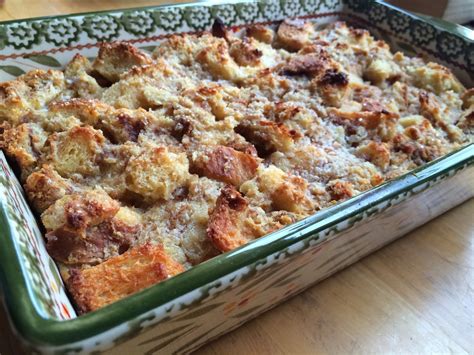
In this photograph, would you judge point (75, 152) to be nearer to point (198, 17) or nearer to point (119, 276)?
point (119, 276)

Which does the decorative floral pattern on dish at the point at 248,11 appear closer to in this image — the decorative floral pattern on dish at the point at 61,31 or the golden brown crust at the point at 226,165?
the decorative floral pattern on dish at the point at 61,31

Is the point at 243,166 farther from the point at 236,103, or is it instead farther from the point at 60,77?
the point at 60,77

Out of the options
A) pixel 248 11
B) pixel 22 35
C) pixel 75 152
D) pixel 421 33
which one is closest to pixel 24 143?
pixel 75 152

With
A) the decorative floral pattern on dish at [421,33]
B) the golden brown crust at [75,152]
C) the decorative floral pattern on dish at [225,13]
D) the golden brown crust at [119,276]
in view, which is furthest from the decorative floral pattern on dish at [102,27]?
the decorative floral pattern on dish at [421,33]

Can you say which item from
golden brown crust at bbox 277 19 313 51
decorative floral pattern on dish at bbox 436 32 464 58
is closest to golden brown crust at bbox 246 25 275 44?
golden brown crust at bbox 277 19 313 51

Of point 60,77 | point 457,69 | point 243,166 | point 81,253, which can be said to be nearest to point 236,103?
point 243,166

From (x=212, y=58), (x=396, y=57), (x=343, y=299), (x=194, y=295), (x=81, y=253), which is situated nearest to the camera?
(x=194, y=295)
